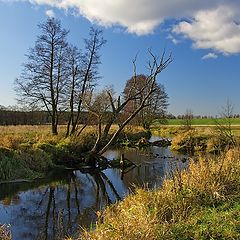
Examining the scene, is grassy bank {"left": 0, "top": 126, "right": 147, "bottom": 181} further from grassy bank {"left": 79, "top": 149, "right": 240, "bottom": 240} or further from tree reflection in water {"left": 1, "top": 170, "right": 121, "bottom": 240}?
grassy bank {"left": 79, "top": 149, "right": 240, "bottom": 240}

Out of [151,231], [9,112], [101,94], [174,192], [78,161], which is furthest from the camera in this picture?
[9,112]

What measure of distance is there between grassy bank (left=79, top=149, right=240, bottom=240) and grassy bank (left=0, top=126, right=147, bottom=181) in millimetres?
9082

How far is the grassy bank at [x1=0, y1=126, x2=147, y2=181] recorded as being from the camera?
663 inches

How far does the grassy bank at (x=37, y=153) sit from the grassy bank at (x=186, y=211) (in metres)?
9.08

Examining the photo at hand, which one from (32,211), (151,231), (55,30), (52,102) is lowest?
(32,211)

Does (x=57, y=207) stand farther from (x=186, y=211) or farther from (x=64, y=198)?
(x=186, y=211)

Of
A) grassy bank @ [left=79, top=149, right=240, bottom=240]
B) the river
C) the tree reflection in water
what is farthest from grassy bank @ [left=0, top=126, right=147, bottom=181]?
grassy bank @ [left=79, top=149, right=240, bottom=240]

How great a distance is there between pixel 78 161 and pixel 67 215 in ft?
36.4

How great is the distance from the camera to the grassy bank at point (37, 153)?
1683 cm

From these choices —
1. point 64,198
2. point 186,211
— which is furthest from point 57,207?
point 186,211

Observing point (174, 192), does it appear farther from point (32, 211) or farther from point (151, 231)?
point (32, 211)

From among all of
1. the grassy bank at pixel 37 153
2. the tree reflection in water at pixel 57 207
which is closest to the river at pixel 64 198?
the tree reflection in water at pixel 57 207

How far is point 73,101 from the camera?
28484 mm

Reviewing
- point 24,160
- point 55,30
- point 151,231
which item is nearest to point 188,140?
point 55,30
